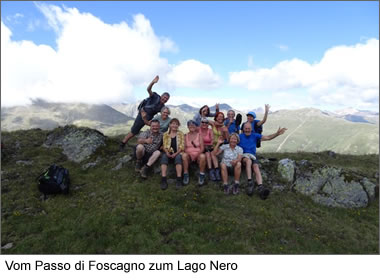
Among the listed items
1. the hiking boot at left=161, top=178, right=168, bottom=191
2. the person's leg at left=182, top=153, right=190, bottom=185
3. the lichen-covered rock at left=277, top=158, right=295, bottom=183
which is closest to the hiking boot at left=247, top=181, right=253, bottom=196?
the lichen-covered rock at left=277, top=158, right=295, bottom=183

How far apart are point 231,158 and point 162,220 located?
5.67 meters

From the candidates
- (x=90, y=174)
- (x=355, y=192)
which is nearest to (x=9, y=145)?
(x=90, y=174)

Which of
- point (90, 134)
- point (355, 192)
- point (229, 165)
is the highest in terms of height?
point (90, 134)

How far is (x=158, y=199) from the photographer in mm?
12492

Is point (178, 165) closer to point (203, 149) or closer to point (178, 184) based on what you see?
point (178, 184)

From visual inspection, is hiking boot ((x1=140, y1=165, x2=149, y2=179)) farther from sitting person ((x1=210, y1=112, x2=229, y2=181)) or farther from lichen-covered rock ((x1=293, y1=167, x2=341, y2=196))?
lichen-covered rock ((x1=293, y1=167, x2=341, y2=196))

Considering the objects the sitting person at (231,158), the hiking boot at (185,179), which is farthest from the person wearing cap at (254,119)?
the hiking boot at (185,179)

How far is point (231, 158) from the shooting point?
552 inches

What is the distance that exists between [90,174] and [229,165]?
924 cm

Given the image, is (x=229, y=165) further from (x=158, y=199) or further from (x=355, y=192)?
(x=355, y=192)

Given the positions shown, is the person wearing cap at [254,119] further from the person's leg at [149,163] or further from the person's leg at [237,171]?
the person's leg at [149,163]

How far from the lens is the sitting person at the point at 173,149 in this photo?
538 inches

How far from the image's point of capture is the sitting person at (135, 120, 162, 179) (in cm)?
1434

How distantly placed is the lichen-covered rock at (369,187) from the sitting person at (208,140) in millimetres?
9825
